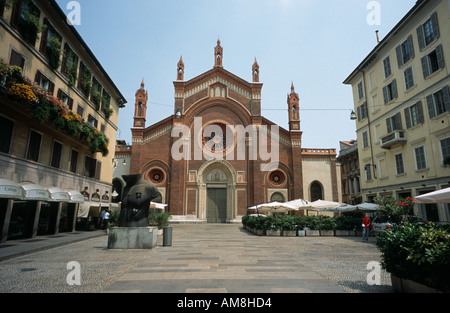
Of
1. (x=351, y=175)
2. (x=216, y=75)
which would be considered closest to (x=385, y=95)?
(x=351, y=175)

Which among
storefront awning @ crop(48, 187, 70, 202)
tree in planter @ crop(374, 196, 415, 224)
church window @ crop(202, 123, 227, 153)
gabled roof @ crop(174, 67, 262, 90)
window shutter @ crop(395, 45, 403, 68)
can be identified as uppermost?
gabled roof @ crop(174, 67, 262, 90)

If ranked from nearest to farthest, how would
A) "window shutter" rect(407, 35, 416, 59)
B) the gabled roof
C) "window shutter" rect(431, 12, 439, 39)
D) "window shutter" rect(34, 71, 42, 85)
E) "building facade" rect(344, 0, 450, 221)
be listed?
"window shutter" rect(34, 71, 42, 85), "building facade" rect(344, 0, 450, 221), "window shutter" rect(431, 12, 439, 39), "window shutter" rect(407, 35, 416, 59), the gabled roof

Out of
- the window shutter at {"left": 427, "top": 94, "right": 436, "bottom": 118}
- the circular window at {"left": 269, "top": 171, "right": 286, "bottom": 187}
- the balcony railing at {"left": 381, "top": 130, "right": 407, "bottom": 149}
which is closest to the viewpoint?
the window shutter at {"left": 427, "top": 94, "right": 436, "bottom": 118}

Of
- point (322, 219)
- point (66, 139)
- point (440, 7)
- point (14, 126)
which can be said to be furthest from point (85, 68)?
point (440, 7)

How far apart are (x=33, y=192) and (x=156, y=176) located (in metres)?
18.6

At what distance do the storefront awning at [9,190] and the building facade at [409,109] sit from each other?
913 inches

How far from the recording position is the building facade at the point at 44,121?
1200cm

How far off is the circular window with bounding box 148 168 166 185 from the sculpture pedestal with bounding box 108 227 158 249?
20.2 metres

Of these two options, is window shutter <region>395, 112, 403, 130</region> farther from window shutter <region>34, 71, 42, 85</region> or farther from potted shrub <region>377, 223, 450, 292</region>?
window shutter <region>34, 71, 42, 85</region>

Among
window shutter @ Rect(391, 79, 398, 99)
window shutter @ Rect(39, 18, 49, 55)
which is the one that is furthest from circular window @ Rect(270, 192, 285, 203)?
window shutter @ Rect(39, 18, 49, 55)

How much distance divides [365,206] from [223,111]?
20.0 metres

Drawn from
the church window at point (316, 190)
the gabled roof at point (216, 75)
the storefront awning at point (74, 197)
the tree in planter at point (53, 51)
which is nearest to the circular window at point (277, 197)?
the church window at point (316, 190)

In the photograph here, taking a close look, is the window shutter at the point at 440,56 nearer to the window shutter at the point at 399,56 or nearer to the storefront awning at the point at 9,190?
the window shutter at the point at 399,56

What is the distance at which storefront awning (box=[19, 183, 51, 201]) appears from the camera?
12041 mm
